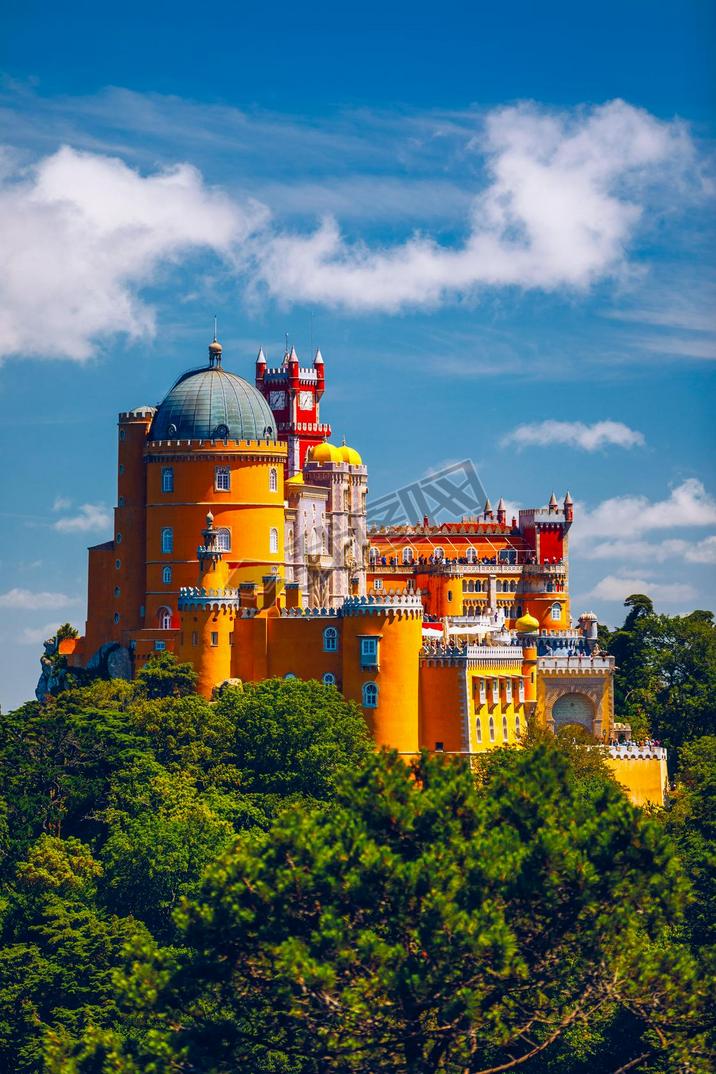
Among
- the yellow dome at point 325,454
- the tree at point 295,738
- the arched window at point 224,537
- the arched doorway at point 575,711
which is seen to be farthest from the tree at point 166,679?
the yellow dome at point 325,454

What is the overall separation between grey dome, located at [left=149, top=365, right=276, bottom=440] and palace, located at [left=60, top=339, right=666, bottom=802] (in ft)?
0.26

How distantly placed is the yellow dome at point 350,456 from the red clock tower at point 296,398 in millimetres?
4428

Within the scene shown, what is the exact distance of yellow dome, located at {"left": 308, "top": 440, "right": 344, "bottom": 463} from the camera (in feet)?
402

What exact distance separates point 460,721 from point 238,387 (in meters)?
21.2

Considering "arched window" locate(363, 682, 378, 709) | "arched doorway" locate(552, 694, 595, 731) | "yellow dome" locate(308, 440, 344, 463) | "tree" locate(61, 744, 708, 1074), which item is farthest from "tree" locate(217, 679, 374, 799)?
"yellow dome" locate(308, 440, 344, 463)

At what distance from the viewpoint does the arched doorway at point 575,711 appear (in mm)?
103438

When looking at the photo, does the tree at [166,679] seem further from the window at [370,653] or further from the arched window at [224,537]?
the window at [370,653]

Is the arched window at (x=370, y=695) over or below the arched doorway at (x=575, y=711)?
below

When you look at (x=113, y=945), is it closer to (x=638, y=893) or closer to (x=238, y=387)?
(x=638, y=893)

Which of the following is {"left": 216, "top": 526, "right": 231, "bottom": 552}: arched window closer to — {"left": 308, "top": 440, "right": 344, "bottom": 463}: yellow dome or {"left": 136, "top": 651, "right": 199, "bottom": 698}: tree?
{"left": 136, "top": 651, "right": 199, "bottom": 698}: tree

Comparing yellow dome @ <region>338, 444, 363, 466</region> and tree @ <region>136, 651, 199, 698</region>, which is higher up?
yellow dome @ <region>338, 444, 363, 466</region>

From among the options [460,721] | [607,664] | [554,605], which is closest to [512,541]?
[554,605]

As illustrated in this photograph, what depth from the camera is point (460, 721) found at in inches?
3644

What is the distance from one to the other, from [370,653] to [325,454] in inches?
1251
